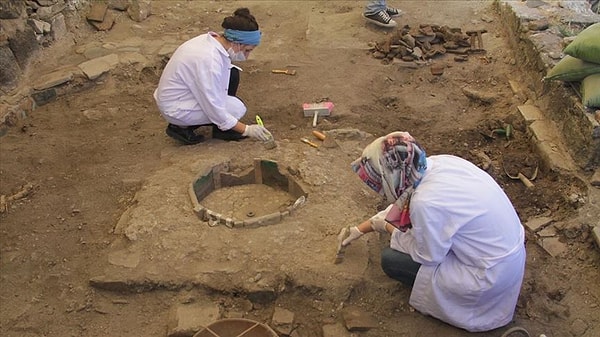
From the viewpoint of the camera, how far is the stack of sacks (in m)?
4.36

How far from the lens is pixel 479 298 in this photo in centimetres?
326

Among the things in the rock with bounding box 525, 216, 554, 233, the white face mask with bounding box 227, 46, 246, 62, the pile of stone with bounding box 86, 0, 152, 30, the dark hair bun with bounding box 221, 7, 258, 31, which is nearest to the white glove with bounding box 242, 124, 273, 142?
the white face mask with bounding box 227, 46, 246, 62

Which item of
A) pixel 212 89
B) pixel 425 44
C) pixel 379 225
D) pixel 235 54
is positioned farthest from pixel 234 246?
pixel 425 44

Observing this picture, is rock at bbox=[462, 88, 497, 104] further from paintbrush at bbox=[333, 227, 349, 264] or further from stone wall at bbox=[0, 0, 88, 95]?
stone wall at bbox=[0, 0, 88, 95]

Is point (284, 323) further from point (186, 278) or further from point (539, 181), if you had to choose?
point (539, 181)

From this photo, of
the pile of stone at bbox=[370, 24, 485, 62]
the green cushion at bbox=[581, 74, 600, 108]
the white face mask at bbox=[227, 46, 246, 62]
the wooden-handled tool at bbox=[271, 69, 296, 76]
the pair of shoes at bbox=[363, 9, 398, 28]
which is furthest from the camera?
the pair of shoes at bbox=[363, 9, 398, 28]

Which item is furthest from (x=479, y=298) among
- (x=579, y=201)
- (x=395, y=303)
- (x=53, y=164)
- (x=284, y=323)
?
(x=53, y=164)

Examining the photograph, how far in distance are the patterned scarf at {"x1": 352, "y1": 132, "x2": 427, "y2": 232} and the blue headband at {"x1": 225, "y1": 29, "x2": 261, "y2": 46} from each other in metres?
1.74

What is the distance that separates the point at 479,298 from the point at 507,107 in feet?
9.25

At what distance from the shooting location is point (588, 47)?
4395 millimetres

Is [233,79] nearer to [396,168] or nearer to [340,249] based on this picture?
[340,249]

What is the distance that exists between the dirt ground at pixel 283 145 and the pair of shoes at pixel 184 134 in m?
0.19

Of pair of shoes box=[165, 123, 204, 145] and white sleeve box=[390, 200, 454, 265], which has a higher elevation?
white sleeve box=[390, 200, 454, 265]

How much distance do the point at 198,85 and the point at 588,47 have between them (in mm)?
2994
